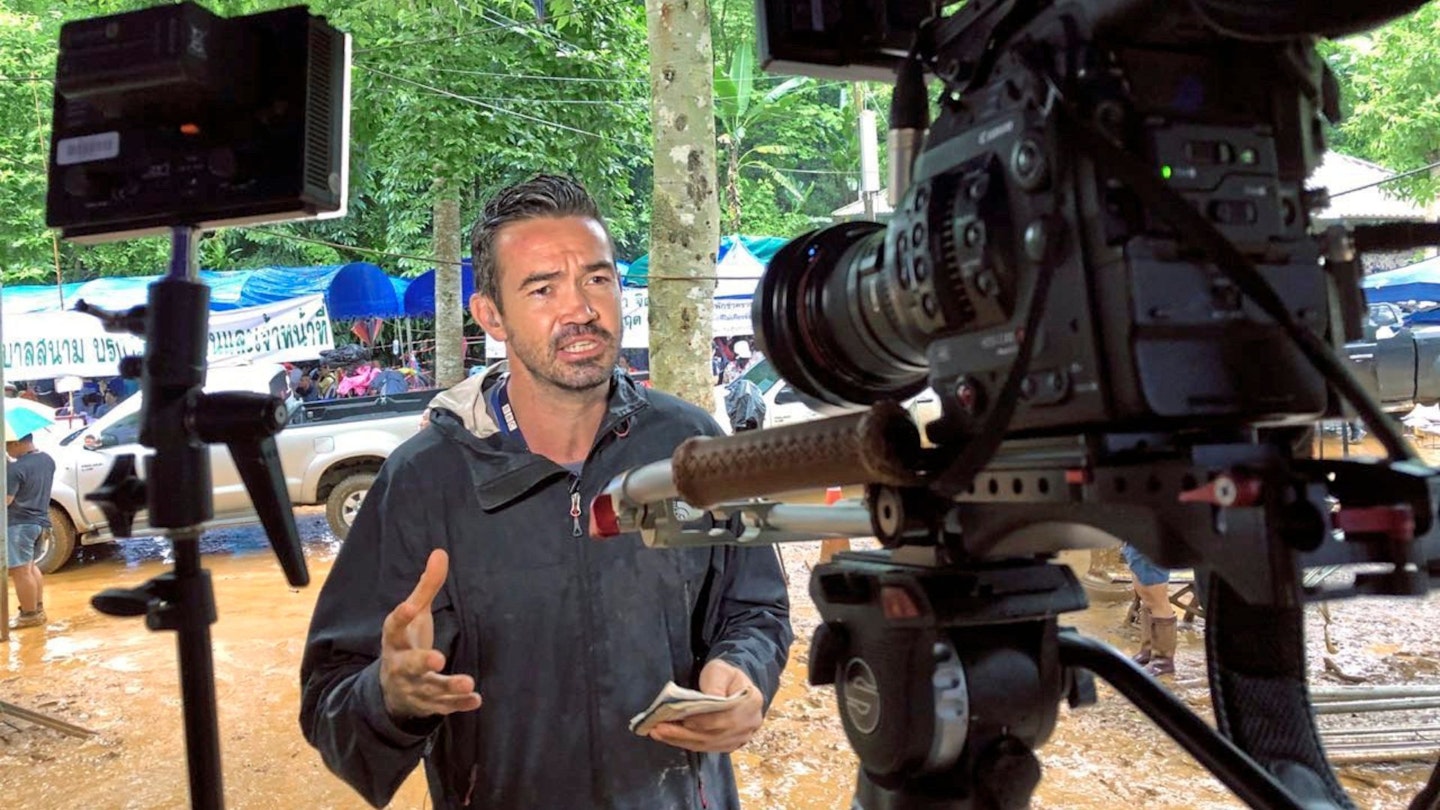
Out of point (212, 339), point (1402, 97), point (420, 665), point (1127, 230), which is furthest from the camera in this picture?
point (212, 339)

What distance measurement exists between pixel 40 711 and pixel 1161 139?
6.91m

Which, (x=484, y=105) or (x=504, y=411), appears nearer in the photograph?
(x=504, y=411)

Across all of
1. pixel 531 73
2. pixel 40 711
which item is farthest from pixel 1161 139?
pixel 531 73

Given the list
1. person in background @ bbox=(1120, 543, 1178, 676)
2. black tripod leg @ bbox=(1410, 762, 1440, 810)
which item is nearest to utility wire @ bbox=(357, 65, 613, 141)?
person in background @ bbox=(1120, 543, 1178, 676)

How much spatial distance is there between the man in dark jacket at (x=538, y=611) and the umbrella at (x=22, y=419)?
7525mm

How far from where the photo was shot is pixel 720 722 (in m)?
1.84

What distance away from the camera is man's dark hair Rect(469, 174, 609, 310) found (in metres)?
2.32

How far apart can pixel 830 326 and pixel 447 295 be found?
39.5 ft

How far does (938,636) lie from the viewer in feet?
3.93

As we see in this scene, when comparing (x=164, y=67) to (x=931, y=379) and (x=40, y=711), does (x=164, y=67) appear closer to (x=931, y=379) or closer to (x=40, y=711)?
(x=931, y=379)

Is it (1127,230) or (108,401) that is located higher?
(108,401)

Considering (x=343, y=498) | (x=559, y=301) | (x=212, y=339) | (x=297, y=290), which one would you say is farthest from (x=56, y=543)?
(x=559, y=301)

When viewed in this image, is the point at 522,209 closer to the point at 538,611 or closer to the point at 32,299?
the point at 538,611

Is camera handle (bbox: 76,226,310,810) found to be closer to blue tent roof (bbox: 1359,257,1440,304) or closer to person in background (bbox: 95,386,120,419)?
blue tent roof (bbox: 1359,257,1440,304)
